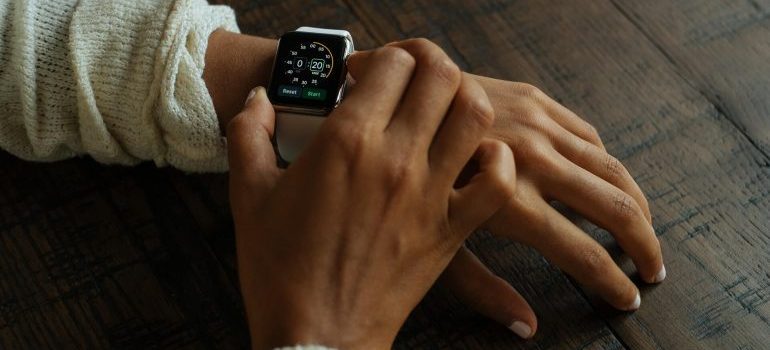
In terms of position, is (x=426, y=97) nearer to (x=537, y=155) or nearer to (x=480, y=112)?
(x=480, y=112)

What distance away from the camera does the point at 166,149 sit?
0.80 metres

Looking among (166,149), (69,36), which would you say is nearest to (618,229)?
(166,149)

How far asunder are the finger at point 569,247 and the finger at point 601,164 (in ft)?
0.22

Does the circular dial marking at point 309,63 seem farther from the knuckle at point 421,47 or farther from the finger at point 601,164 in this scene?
the finger at point 601,164

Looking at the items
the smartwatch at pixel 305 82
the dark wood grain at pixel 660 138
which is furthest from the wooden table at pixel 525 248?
the smartwatch at pixel 305 82

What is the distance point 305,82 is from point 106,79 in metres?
0.19

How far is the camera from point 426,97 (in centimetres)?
65

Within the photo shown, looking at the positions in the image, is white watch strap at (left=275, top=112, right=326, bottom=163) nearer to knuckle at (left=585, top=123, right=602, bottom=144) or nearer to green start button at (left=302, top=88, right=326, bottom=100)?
green start button at (left=302, top=88, right=326, bottom=100)

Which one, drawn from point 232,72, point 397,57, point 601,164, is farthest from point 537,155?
point 232,72

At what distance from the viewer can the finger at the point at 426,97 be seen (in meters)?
0.64

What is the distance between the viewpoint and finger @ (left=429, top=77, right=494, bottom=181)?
0.64m

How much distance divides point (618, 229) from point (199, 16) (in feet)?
1.46

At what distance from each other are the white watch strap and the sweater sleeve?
0.21 ft

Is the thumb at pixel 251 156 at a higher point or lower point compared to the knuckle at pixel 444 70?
lower
